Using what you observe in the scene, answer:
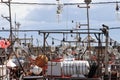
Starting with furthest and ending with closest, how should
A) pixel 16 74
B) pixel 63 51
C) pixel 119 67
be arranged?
pixel 63 51 < pixel 119 67 < pixel 16 74

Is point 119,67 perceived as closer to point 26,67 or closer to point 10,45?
point 26,67

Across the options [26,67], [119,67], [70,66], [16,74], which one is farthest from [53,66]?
[119,67]

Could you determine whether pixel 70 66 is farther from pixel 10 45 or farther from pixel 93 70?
pixel 10 45

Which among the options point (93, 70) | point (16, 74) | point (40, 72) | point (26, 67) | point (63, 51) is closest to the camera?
point (93, 70)

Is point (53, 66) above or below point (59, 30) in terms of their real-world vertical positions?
below

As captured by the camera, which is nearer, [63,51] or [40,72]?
[40,72]

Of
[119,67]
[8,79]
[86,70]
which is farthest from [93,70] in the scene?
[119,67]

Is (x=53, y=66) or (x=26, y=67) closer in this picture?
(x=53, y=66)

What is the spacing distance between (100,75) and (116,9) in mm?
5630

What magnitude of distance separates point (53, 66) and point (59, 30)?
1.61 m

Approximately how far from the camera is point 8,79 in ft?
71.2

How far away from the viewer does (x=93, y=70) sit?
20.6 metres

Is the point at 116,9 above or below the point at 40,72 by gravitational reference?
above

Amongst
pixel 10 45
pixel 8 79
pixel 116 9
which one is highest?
pixel 116 9
